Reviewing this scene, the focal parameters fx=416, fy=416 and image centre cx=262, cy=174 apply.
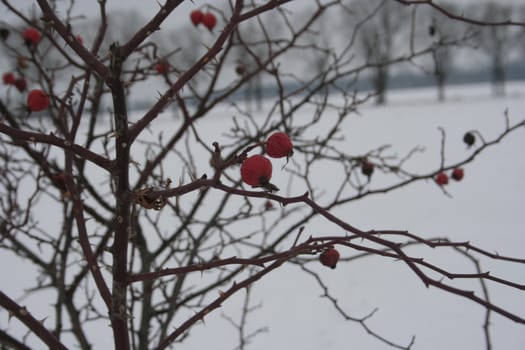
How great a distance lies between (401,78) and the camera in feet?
153

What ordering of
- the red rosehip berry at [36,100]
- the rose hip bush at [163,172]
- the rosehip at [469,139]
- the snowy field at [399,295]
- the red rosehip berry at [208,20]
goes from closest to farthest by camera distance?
the rose hip bush at [163,172] < the red rosehip berry at [36,100] < the rosehip at [469,139] < the red rosehip berry at [208,20] < the snowy field at [399,295]

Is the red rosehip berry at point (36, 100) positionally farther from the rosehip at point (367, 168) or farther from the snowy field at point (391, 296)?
the snowy field at point (391, 296)

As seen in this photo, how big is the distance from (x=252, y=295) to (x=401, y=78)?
47.4 metres

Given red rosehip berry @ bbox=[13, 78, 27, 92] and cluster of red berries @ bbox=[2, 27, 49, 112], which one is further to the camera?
red rosehip berry @ bbox=[13, 78, 27, 92]

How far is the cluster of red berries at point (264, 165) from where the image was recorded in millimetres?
585

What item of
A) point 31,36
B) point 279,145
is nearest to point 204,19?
point 31,36

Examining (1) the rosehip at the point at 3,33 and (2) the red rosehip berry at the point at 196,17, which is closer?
(1) the rosehip at the point at 3,33

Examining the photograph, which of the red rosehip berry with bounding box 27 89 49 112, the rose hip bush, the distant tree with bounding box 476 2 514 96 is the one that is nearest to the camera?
the rose hip bush

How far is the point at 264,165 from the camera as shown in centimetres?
59

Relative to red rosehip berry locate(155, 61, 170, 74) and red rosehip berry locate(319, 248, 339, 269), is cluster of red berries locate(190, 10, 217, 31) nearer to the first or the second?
red rosehip berry locate(155, 61, 170, 74)

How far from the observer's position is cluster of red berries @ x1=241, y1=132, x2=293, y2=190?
1.92 ft

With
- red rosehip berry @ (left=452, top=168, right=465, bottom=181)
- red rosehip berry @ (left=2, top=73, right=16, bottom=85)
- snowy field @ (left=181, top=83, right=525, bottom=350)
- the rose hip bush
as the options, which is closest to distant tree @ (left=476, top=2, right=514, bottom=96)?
snowy field @ (left=181, top=83, right=525, bottom=350)

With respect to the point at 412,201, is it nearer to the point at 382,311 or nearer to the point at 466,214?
the point at 466,214

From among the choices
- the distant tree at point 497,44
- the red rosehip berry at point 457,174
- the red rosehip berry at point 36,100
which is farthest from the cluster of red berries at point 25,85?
the distant tree at point 497,44
